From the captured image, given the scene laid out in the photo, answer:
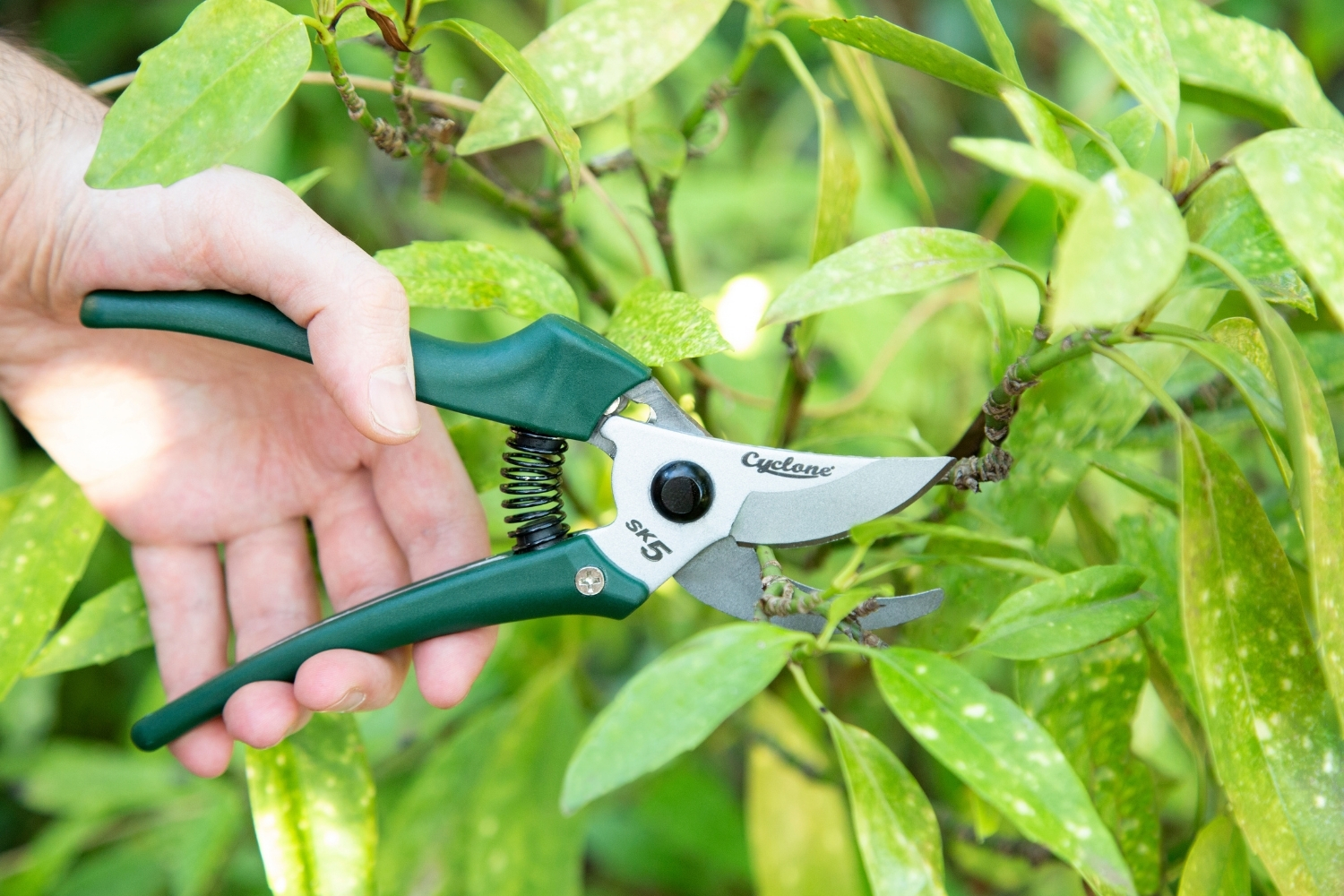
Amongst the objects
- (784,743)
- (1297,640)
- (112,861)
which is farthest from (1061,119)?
(112,861)

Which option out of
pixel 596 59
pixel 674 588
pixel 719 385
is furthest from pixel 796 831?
pixel 596 59

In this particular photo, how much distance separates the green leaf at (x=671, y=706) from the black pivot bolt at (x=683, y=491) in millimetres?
120

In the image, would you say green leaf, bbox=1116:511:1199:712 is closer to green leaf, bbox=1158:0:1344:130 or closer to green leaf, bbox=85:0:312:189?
green leaf, bbox=1158:0:1344:130

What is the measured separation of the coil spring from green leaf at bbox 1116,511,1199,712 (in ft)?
0.94

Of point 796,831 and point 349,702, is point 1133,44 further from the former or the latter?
point 796,831

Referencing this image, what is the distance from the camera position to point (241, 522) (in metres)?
0.61

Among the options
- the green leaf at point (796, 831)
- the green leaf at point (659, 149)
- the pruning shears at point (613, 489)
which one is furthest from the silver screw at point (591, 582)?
the green leaf at point (796, 831)

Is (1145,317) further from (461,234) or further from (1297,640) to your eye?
(461,234)

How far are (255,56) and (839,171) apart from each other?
30 cm

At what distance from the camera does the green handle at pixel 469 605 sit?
18.8 inches

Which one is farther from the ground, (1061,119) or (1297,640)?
(1061,119)

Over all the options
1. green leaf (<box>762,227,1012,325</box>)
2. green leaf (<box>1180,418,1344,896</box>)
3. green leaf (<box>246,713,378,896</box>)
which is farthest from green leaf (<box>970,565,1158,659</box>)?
green leaf (<box>246,713,378,896</box>)

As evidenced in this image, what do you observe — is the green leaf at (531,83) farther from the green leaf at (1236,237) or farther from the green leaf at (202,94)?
the green leaf at (1236,237)

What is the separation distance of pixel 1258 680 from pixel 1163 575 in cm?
13
